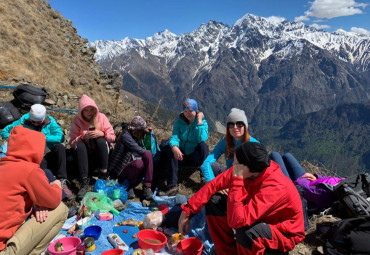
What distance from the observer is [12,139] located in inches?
138

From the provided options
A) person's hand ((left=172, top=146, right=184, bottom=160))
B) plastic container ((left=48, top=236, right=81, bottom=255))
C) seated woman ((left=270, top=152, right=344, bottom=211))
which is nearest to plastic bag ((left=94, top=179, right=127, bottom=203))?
person's hand ((left=172, top=146, right=184, bottom=160))

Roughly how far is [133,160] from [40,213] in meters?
3.13

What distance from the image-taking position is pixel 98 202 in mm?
6047

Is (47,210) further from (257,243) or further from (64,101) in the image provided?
(64,101)

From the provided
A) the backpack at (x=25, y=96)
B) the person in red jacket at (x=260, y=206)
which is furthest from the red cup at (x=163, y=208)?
the backpack at (x=25, y=96)

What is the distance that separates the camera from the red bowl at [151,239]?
15.2ft

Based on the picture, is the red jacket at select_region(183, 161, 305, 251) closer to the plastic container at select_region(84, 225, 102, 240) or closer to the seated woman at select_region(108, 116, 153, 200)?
the plastic container at select_region(84, 225, 102, 240)

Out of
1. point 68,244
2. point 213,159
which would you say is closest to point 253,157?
point 213,159

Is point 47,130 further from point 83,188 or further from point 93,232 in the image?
point 93,232

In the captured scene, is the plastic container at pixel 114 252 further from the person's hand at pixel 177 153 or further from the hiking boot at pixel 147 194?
the person's hand at pixel 177 153

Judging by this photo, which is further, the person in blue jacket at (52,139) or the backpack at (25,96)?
the backpack at (25,96)

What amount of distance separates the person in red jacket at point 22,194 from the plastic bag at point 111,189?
2652mm

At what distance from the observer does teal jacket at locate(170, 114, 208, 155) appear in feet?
23.6

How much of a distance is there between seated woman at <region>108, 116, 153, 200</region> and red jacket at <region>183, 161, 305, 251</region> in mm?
3260
